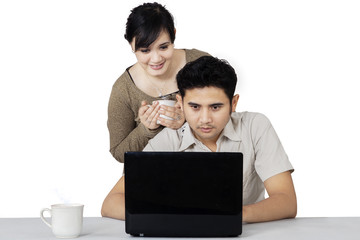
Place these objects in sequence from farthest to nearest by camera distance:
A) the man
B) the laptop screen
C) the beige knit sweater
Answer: the beige knit sweater, the man, the laptop screen

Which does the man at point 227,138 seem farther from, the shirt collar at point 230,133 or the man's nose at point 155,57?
the man's nose at point 155,57

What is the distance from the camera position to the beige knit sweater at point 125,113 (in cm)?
254

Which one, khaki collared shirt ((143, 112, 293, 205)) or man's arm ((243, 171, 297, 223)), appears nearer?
man's arm ((243, 171, 297, 223))

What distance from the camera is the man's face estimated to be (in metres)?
1.94

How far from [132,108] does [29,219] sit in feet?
3.01

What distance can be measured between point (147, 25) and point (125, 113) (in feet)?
1.57

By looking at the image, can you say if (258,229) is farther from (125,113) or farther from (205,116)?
(125,113)

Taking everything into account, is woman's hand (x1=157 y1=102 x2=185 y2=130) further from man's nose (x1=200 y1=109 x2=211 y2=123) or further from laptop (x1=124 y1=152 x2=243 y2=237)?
laptop (x1=124 y1=152 x2=243 y2=237)


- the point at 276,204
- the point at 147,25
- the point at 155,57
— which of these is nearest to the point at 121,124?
Result: the point at 155,57

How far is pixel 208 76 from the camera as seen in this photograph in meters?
1.98

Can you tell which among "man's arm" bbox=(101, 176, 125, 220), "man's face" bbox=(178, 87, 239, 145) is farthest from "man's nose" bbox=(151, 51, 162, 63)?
"man's arm" bbox=(101, 176, 125, 220)

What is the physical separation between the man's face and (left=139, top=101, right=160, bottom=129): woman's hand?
1.10 feet

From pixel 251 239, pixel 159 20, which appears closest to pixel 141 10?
pixel 159 20

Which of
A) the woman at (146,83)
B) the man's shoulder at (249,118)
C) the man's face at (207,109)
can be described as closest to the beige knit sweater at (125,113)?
the woman at (146,83)
